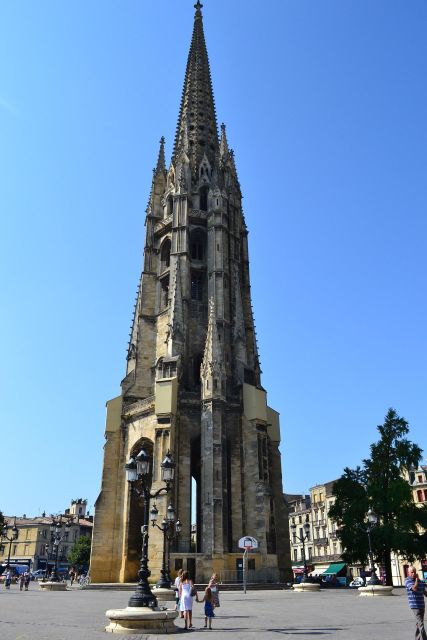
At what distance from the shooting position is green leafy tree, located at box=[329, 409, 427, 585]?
103ft

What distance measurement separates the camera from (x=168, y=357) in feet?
119

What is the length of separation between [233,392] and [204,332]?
514 centimetres

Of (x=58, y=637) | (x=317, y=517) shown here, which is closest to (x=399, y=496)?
(x=58, y=637)

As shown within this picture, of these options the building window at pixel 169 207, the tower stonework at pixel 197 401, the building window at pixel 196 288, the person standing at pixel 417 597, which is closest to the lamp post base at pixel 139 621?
the person standing at pixel 417 597

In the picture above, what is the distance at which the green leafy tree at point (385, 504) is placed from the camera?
31.3m

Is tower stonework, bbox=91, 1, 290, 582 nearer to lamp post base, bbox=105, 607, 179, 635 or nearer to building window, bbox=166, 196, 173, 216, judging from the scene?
building window, bbox=166, 196, 173, 216

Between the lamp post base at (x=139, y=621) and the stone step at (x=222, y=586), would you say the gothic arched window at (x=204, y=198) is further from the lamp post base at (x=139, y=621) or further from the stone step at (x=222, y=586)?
the lamp post base at (x=139, y=621)

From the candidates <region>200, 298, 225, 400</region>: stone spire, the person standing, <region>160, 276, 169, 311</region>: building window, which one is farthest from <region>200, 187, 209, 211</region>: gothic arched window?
the person standing

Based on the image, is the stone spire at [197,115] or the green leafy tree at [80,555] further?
the green leafy tree at [80,555]

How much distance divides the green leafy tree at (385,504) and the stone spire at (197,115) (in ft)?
90.4

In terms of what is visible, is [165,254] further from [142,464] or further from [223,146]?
[142,464]

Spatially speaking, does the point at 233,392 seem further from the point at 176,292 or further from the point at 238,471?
the point at 176,292

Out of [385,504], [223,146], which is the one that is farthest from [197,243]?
[385,504]

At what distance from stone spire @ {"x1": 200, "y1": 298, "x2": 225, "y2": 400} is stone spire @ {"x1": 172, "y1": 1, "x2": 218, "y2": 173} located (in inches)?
704
